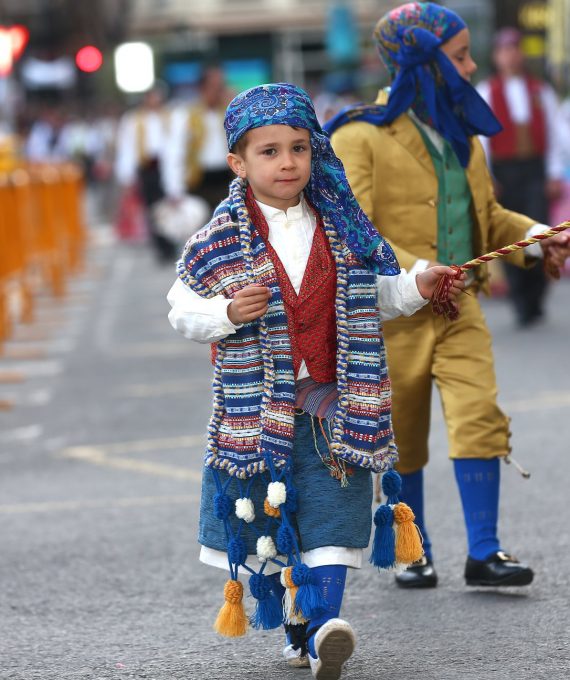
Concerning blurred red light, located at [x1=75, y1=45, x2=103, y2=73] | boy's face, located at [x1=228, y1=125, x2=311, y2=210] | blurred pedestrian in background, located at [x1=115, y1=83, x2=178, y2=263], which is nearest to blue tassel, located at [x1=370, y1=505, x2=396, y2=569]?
boy's face, located at [x1=228, y1=125, x2=311, y2=210]

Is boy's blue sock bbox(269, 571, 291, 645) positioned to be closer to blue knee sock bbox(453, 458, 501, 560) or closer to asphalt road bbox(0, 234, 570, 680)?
asphalt road bbox(0, 234, 570, 680)

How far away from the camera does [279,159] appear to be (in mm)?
4430

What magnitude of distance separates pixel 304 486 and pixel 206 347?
823 centimetres

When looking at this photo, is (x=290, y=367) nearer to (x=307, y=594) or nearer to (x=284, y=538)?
(x=284, y=538)

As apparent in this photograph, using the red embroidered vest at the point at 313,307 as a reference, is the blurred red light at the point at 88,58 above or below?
above

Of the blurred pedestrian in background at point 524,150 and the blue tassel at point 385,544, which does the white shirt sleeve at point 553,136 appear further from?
the blue tassel at point 385,544

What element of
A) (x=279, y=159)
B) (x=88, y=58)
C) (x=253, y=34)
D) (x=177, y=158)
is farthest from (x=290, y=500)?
(x=253, y=34)

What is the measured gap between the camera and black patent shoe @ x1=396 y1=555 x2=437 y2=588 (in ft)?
18.2

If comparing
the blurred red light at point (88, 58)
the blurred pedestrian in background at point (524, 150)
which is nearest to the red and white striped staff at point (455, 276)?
the blurred pedestrian in background at point (524, 150)

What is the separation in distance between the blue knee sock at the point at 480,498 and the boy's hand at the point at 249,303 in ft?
4.52

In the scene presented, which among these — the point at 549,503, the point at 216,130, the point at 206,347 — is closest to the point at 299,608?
the point at 549,503

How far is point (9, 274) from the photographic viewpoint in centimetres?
1279

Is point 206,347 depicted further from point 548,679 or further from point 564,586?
point 548,679

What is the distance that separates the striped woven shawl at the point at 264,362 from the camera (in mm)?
4434
